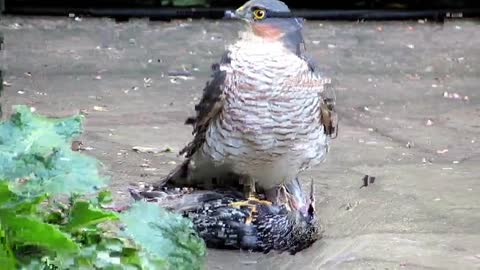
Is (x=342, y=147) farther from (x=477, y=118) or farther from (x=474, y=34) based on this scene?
(x=474, y=34)

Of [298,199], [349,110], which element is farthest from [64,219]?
[349,110]

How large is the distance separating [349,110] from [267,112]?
276cm

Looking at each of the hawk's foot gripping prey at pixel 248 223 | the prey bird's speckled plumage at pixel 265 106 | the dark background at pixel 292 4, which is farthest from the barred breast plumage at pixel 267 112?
the dark background at pixel 292 4

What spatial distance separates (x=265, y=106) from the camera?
329 cm

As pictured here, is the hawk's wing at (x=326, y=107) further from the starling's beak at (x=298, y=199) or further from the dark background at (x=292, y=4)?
the dark background at (x=292, y=4)

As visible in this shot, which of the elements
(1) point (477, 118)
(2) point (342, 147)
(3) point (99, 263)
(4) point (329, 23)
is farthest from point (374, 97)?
(3) point (99, 263)

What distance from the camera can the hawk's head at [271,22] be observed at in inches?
134

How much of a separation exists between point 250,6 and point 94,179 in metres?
1.24

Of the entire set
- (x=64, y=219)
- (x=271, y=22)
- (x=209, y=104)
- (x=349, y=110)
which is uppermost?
(x=271, y=22)

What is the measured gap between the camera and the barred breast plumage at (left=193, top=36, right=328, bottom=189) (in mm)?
3289

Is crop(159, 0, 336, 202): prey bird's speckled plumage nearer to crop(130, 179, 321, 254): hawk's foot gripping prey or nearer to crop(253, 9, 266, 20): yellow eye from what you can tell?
crop(253, 9, 266, 20): yellow eye

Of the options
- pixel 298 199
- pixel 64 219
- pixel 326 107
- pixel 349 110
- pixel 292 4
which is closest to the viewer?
pixel 64 219

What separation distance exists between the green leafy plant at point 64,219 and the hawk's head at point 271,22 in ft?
3.20

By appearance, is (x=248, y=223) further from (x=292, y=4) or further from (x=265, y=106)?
(x=292, y=4)
